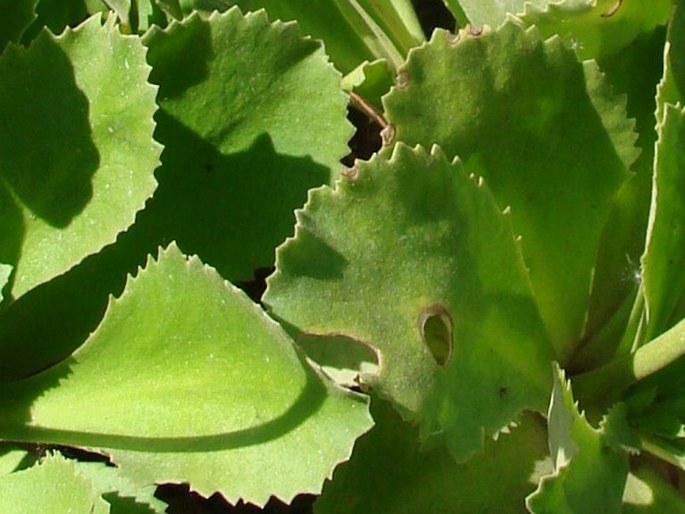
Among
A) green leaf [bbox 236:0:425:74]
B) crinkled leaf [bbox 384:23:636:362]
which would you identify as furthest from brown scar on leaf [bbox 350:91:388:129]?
crinkled leaf [bbox 384:23:636:362]

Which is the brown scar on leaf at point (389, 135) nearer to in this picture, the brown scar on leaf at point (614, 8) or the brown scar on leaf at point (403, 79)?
the brown scar on leaf at point (403, 79)

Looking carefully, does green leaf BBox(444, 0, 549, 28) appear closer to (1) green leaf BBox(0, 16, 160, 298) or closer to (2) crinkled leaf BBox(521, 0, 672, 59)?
(2) crinkled leaf BBox(521, 0, 672, 59)

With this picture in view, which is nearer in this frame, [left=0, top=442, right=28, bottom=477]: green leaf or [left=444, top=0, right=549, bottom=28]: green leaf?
[left=0, top=442, right=28, bottom=477]: green leaf

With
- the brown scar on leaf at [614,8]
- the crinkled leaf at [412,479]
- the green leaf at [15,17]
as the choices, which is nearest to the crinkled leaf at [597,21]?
the brown scar on leaf at [614,8]

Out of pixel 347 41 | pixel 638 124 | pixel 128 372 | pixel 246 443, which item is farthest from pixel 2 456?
pixel 638 124

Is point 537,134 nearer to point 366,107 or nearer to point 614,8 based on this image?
point 614,8

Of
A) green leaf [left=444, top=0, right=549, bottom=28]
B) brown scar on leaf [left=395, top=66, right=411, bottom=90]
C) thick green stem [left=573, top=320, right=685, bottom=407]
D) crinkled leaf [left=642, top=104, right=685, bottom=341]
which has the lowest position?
thick green stem [left=573, top=320, right=685, bottom=407]

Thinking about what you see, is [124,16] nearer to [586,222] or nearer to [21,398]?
[21,398]
